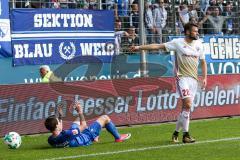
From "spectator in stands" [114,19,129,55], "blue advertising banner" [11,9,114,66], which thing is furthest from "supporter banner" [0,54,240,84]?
"spectator in stands" [114,19,129,55]

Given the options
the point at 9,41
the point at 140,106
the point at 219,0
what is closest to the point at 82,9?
the point at 9,41

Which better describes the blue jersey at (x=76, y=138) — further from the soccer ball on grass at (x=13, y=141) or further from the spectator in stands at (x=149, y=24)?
the spectator in stands at (x=149, y=24)

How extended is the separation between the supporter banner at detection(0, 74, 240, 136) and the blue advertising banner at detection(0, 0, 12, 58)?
8.14 feet

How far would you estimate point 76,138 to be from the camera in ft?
40.3

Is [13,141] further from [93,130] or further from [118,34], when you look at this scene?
[118,34]

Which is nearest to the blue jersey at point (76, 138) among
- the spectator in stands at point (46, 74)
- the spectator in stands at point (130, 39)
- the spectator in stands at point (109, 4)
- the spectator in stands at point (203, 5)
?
the spectator in stands at point (46, 74)

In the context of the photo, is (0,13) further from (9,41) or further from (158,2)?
(158,2)

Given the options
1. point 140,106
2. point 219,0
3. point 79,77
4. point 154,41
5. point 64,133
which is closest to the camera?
point 64,133

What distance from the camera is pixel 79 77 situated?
741 inches

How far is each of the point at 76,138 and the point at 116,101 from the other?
4444mm

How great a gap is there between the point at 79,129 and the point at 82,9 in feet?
24.8

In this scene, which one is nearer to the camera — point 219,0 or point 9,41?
point 9,41

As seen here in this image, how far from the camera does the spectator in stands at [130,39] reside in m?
20.1

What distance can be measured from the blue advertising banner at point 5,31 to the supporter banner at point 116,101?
8.14 ft
